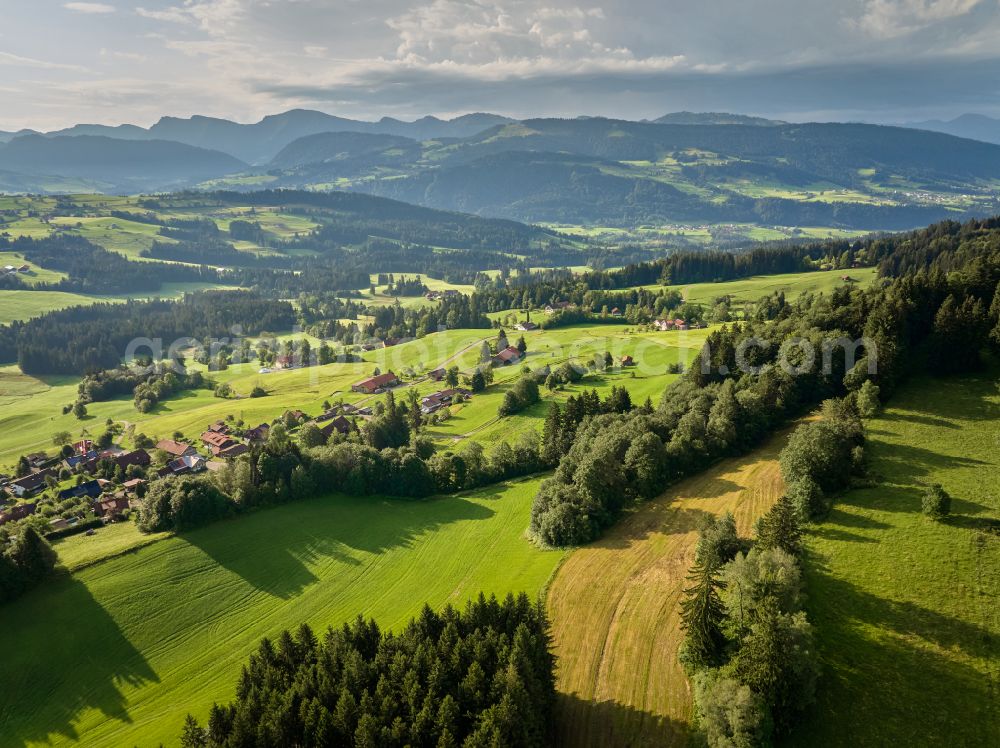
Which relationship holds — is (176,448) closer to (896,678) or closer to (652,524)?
(652,524)

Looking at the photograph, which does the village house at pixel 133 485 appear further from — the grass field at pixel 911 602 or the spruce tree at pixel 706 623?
the grass field at pixel 911 602

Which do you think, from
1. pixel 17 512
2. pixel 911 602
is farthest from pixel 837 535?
pixel 17 512

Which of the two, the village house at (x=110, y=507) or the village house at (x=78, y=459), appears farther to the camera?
the village house at (x=78, y=459)

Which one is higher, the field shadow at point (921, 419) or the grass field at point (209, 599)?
the field shadow at point (921, 419)

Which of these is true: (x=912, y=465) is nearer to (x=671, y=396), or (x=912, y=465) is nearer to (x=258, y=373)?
(x=671, y=396)

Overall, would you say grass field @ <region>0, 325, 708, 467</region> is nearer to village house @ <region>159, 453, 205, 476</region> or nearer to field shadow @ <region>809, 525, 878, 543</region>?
village house @ <region>159, 453, 205, 476</region>

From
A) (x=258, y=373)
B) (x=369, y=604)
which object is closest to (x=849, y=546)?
(x=369, y=604)

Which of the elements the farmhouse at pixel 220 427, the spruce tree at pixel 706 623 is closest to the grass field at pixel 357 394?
the farmhouse at pixel 220 427
